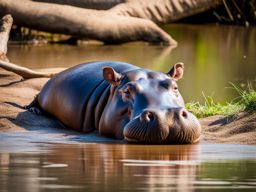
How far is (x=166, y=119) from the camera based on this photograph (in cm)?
831

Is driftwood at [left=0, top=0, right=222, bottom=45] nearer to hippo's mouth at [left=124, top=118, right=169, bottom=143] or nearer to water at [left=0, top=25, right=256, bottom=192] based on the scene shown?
water at [left=0, top=25, right=256, bottom=192]

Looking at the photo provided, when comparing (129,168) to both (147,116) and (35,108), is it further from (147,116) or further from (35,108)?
(35,108)

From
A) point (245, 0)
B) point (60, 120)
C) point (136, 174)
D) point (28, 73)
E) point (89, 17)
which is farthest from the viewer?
point (245, 0)

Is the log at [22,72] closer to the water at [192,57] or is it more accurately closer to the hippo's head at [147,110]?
the water at [192,57]

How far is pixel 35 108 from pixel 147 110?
7.94 feet

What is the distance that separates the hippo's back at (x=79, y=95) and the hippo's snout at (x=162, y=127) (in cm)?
120

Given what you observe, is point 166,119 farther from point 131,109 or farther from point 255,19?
point 255,19

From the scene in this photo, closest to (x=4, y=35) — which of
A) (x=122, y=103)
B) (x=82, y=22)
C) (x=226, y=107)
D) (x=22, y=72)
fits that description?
(x=22, y=72)

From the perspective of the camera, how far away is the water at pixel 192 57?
46.4 ft

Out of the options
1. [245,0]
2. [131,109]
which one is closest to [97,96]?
[131,109]

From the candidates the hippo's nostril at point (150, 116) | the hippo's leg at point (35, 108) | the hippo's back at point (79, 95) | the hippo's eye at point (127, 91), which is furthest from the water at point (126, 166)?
the hippo's leg at point (35, 108)

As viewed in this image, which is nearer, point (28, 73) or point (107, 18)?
point (28, 73)

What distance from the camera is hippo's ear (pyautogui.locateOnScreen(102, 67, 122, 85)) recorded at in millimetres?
9289

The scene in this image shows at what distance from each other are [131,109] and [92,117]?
3.13 ft
